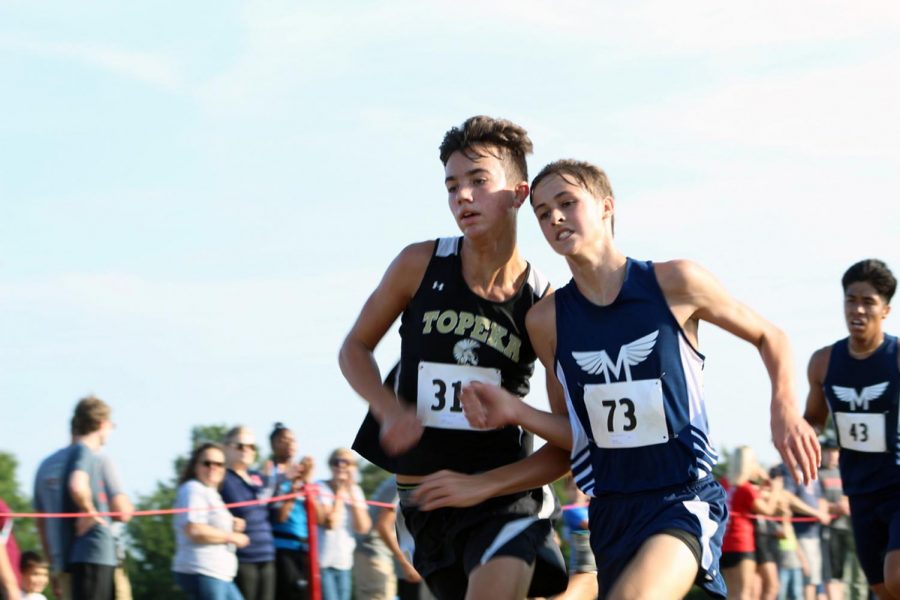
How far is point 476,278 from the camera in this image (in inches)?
220

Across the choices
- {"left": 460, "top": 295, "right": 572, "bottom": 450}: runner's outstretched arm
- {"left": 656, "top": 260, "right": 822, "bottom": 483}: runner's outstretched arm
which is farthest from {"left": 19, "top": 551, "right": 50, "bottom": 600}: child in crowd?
{"left": 656, "top": 260, "right": 822, "bottom": 483}: runner's outstretched arm

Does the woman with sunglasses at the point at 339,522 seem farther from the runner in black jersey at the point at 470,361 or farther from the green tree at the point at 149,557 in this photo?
the green tree at the point at 149,557

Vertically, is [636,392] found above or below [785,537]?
above

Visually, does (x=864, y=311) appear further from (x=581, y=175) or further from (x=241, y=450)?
(x=241, y=450)

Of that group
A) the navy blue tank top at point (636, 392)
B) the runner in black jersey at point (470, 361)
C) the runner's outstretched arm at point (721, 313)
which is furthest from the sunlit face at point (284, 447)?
the runner's outstretched arm at point (721, 313)

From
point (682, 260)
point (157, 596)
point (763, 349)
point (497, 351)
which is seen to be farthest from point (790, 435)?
point (157, 596)

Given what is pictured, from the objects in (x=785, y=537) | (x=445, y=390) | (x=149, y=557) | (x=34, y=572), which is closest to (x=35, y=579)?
(x=34, y=572)

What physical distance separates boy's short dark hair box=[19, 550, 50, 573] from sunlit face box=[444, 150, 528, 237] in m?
4.18

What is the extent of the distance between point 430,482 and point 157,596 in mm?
13034

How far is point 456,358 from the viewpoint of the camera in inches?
216

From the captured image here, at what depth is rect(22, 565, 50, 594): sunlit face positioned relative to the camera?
8.32m

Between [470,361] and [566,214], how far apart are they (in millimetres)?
697

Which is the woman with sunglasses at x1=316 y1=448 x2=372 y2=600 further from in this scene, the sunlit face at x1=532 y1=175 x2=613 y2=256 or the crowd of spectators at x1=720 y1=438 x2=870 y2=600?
the sunlit face at x1=532 y1=175 x2=613 y2=256

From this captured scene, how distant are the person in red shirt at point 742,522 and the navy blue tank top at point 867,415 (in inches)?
113
